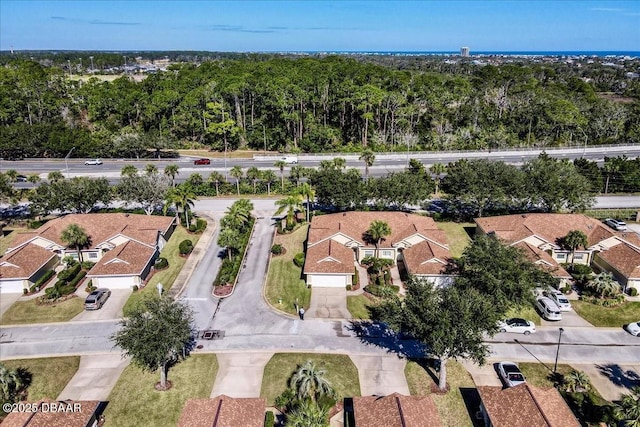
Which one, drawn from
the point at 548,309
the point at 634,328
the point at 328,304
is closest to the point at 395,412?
the point at 328,304

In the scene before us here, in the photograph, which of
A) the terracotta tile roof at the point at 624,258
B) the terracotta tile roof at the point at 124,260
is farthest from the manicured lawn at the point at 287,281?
the terracotta tile roof at the point at 624,258

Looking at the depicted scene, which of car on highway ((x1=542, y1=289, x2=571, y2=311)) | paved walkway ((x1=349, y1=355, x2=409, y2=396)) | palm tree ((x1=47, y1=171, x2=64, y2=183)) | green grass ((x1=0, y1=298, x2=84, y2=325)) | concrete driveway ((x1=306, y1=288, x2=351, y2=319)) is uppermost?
palm tree ((x1=47, y1=171, x2=64, y2=183))

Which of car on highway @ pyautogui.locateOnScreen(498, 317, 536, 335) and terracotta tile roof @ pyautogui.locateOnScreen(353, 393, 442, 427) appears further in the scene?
car on highway @ pyautogui.locateOnScreen(498, 317, 536, 335)

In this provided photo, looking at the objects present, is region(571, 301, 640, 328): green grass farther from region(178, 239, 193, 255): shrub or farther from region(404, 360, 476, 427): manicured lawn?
region(178, 239, 193, 255): shrub

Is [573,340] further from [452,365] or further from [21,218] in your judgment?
[21,218]

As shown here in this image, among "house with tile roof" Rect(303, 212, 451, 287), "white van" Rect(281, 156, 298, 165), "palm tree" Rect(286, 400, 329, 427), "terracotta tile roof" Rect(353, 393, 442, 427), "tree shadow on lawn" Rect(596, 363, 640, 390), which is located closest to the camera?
"palm tree" Rect(286, 400, 329, 427)

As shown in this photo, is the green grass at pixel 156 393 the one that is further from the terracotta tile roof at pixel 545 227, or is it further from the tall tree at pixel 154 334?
the terracotta tile roof at pixel 545 227

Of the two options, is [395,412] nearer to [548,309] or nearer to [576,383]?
[576,383]

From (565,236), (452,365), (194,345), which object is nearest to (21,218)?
(194,345)

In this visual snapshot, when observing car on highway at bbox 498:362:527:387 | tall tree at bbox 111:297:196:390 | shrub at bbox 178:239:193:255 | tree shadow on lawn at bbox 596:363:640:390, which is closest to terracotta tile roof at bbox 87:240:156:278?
shrub at bbox 178:239:193:255
